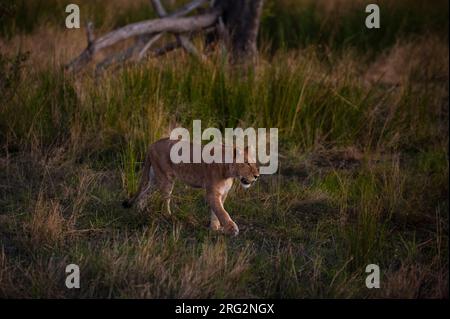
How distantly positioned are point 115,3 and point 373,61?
5.20 metres

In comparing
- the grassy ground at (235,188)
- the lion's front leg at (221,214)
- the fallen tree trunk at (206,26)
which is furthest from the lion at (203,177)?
the fallen tree trunk at (206,26)

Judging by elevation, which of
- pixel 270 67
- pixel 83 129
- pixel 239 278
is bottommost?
pixel 239 278

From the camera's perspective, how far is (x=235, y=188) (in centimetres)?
655

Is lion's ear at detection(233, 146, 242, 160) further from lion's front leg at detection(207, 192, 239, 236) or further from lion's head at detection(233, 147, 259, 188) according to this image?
lion's front leg at detection(207, 192, 239, 236)

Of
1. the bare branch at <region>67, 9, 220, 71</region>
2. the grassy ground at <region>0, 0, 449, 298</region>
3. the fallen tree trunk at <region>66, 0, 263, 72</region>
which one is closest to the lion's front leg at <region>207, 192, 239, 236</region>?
the grassy ground at <region>0, 0, 449, 298</region>

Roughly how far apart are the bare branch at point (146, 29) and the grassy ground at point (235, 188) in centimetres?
42

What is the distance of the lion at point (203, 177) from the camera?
5.62m

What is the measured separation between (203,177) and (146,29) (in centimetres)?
449

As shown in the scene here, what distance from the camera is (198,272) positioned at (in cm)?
458

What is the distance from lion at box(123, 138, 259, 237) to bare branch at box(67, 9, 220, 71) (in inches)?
129

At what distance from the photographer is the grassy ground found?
475cm

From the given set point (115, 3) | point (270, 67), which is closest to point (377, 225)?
point (270, 67)

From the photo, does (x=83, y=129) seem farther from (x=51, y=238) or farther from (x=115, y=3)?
(x=115, y=3)

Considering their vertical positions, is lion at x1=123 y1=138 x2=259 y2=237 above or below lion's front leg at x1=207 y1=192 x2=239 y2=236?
above
